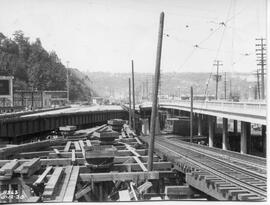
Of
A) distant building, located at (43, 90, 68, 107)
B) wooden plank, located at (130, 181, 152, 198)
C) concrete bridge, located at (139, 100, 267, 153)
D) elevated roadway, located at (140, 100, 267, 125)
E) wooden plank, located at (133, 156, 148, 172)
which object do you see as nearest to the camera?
wooden plank, located at (130, 181, 152, 198)

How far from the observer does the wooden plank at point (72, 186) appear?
12.2 metres

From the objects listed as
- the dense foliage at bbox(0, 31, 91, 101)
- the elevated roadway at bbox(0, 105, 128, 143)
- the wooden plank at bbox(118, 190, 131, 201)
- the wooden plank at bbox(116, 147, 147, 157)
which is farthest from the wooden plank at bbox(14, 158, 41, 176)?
the dense foliage at bbox(0, 31, 91, 101)

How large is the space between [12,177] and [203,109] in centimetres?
3448

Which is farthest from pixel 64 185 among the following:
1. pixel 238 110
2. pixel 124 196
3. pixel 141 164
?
pixel 238 110

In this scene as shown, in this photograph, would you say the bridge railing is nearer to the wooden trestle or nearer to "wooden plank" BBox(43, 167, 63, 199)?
the wooden trestle

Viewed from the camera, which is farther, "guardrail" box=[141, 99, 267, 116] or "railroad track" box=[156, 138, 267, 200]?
"guardrail" box=[141, 99, 267, 116]

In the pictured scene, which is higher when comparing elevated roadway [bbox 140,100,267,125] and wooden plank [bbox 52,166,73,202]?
elevated roadway [bbox 140,100,267,125]

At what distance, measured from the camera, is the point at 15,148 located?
21766 millimetres

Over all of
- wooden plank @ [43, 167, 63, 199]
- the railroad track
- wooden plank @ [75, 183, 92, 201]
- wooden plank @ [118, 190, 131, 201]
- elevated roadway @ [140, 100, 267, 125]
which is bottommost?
wooden plank @ [75, 183, 92, 201]

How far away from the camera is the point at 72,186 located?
13.6m

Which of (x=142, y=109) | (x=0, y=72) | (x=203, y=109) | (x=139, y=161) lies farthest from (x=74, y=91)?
(x=139, y=161)

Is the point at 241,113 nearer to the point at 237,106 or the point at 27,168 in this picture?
the point at 237,106

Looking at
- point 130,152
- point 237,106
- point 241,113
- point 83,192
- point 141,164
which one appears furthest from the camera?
point 237,106

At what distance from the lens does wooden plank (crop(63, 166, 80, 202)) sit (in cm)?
1219
